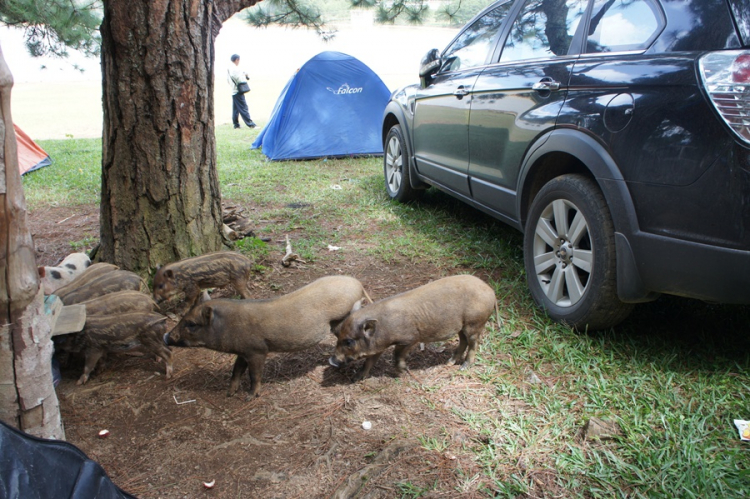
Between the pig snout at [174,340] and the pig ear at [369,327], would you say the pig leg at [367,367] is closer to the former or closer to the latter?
the pig ear at [369,327]

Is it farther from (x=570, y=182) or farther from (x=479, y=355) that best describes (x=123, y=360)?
(x=570, y=182)

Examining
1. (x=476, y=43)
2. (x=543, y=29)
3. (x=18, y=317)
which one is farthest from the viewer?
(x=476, y=43)

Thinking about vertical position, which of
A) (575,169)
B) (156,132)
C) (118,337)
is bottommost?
(118,337)

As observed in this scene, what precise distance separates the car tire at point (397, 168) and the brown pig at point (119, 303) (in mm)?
4209

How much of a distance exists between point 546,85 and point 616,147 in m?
0.89

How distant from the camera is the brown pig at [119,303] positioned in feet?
12.7

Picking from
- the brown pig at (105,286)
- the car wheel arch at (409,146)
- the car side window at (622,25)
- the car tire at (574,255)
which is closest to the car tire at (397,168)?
the car wheel arch at (409,146)

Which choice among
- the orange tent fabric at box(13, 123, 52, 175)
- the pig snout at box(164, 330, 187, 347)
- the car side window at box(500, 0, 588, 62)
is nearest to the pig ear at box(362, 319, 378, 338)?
the pig snout at box(164, 330, 187, 347)

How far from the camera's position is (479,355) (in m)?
3.83

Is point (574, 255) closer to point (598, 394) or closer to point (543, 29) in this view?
point (598, 394)

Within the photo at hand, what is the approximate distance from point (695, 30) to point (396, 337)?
254 cm

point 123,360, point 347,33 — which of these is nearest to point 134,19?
point 123,360

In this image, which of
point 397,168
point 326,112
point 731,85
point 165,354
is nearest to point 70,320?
point 165,354

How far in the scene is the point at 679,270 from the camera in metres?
3.05
